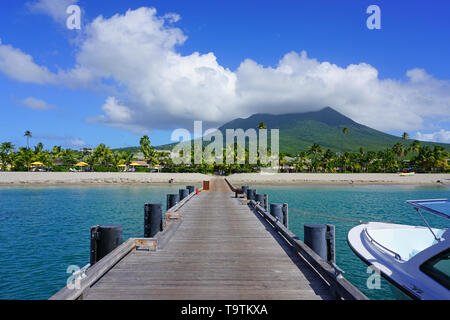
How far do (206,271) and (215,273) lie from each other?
225 millimetres

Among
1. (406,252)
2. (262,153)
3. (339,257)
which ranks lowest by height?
(339,257)

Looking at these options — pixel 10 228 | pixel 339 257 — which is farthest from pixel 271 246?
pixel 10 228

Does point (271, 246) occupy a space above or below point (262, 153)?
below

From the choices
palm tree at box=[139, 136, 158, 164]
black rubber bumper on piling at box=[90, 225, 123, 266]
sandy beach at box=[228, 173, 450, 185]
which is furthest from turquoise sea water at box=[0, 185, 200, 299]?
palm tree at box=[139, 136, 158, 164]

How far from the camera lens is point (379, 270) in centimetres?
712

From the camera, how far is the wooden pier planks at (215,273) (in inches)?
191

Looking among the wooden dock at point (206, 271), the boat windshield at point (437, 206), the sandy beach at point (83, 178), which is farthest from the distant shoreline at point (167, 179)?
the boat windshield at point (437, 206)

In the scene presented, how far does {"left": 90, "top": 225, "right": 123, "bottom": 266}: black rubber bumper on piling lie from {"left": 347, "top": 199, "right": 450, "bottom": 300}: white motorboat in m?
7.07

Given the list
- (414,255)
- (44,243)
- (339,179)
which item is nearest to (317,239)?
(414,255)

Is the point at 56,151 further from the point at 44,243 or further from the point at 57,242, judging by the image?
the point at 57,242
